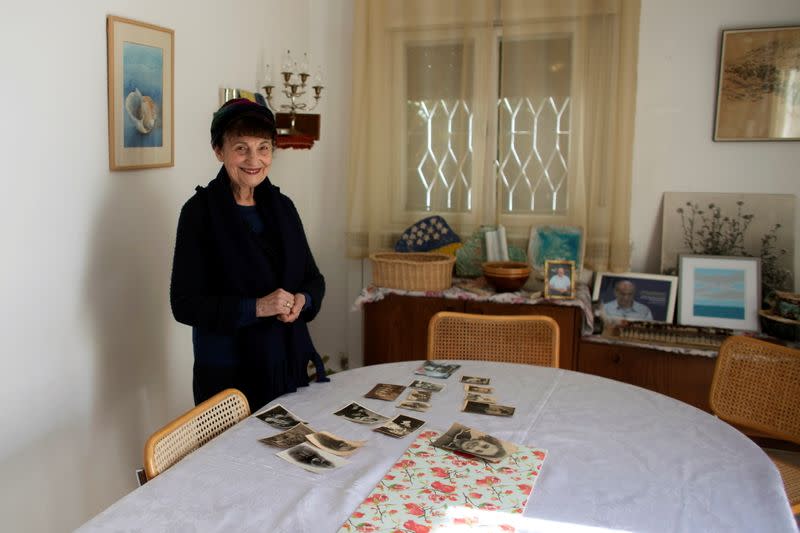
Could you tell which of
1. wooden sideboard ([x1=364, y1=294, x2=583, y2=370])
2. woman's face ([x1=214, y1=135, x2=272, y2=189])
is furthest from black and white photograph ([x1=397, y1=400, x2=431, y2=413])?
wooden sideboard ([x1=364, y1=294, x2=583, y2=370])

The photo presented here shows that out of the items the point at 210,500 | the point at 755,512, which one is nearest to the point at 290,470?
the point at 210,500

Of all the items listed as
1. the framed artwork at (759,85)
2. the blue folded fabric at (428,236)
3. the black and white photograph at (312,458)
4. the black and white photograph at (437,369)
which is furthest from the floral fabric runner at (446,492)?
the framed artwork at (759,85)

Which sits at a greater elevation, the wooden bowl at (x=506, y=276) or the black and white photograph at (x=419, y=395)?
the wooden bowl at (x=506, y=276)

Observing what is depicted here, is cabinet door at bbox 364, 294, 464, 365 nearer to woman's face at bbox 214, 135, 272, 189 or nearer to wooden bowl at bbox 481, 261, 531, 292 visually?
wooden bowl at bbox 481, 261, 531, 292

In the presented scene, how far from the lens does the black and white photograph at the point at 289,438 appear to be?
4.99 feet

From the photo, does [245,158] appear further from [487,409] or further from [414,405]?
[487,409]

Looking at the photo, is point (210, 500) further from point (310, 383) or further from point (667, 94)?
point (667, 94)

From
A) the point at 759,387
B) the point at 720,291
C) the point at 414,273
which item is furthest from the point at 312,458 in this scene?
the point at 720,291

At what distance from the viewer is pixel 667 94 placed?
3273mm

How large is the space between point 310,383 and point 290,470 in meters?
0.58

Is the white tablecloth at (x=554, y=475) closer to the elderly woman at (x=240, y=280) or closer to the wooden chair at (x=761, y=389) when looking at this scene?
the elderly woman at (x=240, y=280)

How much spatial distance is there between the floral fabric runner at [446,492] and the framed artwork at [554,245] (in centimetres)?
194

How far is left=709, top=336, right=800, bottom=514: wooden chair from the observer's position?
1.99 metres

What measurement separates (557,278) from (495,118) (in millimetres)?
900
